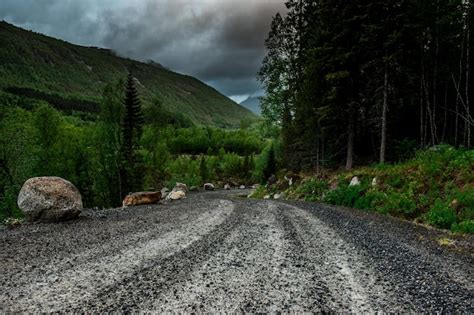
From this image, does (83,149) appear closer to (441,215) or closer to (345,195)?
(345,195)

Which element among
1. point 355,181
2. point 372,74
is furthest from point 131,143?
point 355,181

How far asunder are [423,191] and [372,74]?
1277 cm

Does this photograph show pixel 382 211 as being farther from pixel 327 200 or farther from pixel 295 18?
pixel 295 18

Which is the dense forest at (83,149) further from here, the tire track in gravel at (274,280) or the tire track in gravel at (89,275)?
the tire track in gravel at (274,280)

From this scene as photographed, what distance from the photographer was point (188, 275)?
228 inches

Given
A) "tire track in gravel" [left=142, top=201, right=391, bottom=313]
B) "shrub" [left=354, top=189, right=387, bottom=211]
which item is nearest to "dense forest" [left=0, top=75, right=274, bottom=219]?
"shrub" [left=354, top=189, right=387, bottom=211]

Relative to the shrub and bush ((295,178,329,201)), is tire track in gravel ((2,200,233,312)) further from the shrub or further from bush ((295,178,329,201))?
bush ((295,178,329,201))

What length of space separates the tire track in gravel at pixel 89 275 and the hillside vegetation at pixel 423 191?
339 inches

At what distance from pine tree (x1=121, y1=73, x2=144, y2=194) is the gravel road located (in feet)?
92.2

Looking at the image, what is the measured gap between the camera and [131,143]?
128 feet

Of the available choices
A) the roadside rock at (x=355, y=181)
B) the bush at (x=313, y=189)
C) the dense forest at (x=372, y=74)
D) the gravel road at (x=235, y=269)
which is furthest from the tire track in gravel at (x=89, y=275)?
the dense forest at (x=372, y=74)

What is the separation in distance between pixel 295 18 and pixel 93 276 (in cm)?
3252

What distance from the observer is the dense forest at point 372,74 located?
71.9ft

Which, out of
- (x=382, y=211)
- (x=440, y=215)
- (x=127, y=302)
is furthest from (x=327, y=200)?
(x=127, y=302)
